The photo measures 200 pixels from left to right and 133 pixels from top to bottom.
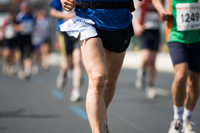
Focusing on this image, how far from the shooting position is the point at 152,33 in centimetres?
824

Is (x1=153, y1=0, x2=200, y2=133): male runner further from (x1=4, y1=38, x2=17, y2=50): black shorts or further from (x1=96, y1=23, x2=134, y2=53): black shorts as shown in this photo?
(x1=4, y1=38, x2=17, y2=50): black shorts

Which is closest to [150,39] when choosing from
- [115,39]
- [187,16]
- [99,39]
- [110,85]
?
[187,16]

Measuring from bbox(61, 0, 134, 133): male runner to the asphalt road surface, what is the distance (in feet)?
4.56

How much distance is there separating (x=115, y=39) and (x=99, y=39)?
207 millimetres

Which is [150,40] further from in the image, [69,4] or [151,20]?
[69,4]

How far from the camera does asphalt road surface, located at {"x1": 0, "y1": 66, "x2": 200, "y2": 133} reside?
5074 mm

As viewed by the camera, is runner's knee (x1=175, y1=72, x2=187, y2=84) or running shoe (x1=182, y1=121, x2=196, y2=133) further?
running shoe (x1=182, y1=121, x2=196, y2=133)

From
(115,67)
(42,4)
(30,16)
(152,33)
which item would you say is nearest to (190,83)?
(115,67)

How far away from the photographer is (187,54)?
176 inches

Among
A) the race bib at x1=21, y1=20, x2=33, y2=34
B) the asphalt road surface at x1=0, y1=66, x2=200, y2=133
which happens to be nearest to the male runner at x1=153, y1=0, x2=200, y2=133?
the asphalt road surface at x1=0, y1=66, x2=200, y2=133

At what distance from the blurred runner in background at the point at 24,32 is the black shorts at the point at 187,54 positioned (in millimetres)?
9079

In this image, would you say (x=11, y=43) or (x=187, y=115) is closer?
(x=187, y=115)

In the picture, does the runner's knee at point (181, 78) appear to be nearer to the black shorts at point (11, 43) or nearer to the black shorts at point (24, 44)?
the black shorts at point (24, 44)

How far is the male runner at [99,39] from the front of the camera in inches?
137
